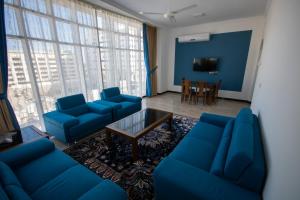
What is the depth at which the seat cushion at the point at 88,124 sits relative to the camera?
102 inches

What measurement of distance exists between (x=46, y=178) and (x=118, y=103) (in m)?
2.43

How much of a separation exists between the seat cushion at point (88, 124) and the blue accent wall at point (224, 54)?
447 cm

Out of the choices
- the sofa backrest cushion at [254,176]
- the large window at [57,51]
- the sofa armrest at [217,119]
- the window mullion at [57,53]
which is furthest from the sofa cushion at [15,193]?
the window mullion at [57,53]

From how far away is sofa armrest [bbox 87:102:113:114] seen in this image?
3099 mm

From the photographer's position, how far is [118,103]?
3.66m

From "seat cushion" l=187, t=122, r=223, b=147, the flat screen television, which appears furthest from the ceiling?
"seat cushion" l=187, t=122, r=223, b=147

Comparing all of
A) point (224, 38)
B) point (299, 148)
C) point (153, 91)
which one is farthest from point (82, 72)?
point (224, 38)

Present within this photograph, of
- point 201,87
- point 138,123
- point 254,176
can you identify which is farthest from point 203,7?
point 254,176

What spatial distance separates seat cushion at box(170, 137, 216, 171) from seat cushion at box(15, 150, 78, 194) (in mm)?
1217

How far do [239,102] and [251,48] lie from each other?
1.93m

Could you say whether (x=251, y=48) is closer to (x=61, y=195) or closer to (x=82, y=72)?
Result: (x=82, y=72)

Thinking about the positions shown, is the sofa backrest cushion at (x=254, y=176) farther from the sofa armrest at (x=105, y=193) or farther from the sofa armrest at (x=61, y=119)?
the sofa armrest at (x=61, y=119)

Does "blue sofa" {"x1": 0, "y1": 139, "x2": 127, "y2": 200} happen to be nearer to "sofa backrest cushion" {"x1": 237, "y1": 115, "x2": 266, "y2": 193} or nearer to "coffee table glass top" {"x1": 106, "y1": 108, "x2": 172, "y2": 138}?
"coffee table glass top" {"x1": 106, "y1": 108, "x2": 172, "y2": 138}

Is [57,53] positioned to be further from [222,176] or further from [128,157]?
[222,176]
